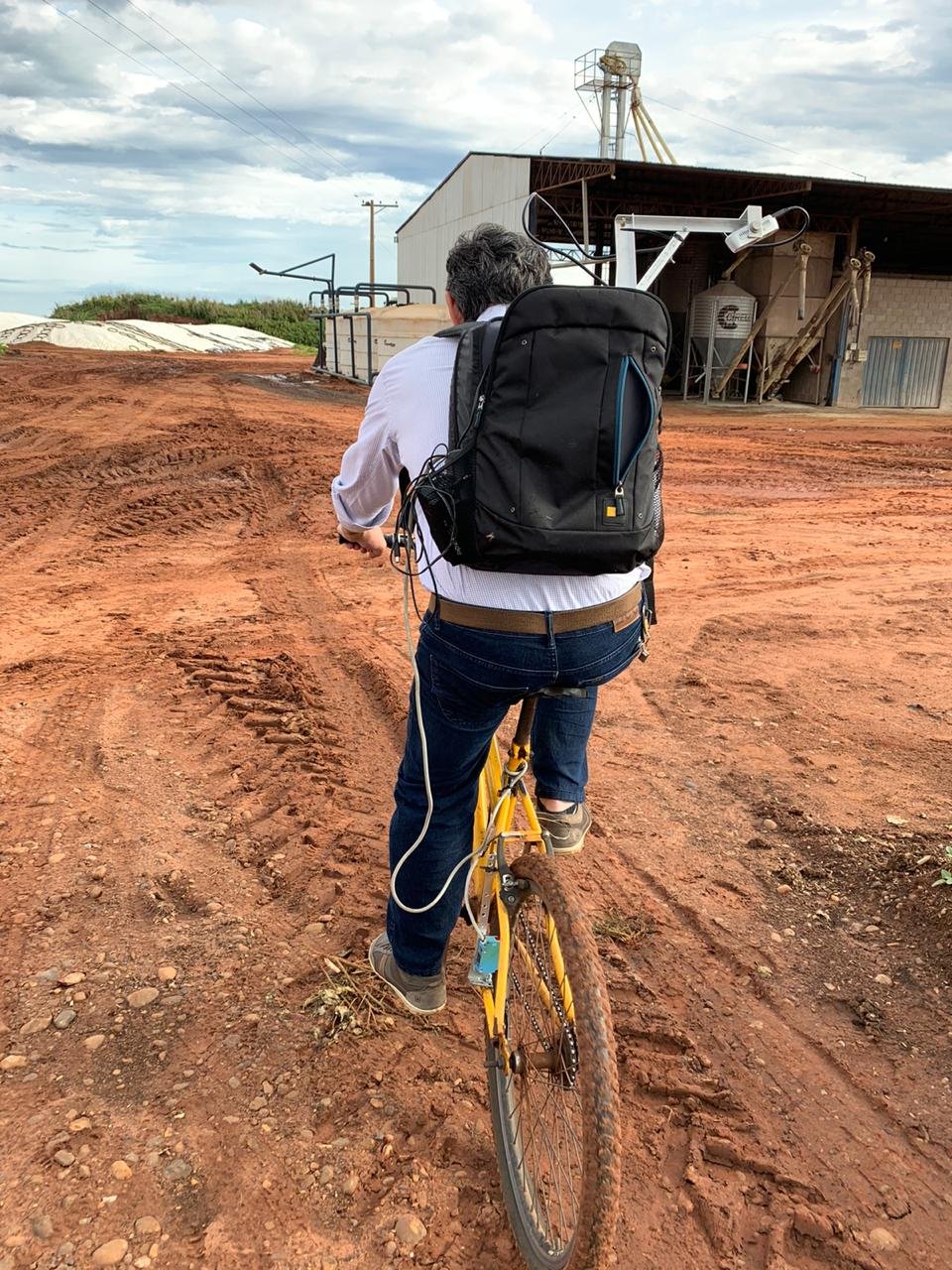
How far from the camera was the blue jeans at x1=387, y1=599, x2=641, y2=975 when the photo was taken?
6.78 feet

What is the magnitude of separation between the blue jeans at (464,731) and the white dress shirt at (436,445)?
3.2 inches

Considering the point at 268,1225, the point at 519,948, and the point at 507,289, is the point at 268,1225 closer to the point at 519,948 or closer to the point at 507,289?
the point at 519,948

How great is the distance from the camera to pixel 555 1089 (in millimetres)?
2041

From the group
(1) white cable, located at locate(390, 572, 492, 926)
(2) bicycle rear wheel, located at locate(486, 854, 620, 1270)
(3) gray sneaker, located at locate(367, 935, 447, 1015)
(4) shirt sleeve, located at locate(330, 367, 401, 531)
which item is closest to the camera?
(2) bicycle rear wheel, located at locate(486, 854, 620, 1270)

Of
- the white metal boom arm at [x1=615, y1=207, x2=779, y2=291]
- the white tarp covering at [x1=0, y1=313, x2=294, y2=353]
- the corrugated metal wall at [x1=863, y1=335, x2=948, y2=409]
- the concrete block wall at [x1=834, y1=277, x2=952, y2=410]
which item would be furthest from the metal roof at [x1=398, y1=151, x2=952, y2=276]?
the white tarp covering at [x1=0, y1=313, x2=294, y2=353]

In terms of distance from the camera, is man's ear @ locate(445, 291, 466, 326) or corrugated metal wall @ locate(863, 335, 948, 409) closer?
man's ear @ locate(445, 291, 466, 326)

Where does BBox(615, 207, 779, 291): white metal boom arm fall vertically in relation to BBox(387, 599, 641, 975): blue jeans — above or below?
above

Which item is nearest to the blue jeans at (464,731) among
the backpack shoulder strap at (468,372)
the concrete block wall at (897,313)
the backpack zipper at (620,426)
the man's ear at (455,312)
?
the backpack zipper at (620,426)

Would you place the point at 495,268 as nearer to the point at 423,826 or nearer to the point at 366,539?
the point at 366,539

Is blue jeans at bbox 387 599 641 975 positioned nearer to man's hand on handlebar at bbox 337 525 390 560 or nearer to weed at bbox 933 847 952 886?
man's hand on handlebar at bbox 337 525 390 560

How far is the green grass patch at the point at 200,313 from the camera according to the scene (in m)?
47.6

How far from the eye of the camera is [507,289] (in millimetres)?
2070

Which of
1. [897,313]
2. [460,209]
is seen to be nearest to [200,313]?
[460,209]

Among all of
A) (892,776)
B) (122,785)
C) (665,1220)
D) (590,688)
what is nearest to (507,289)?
(590,688)
